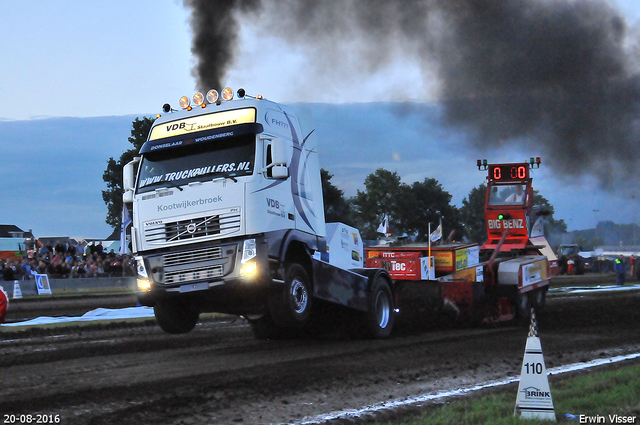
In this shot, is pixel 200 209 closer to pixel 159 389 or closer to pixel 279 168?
pixel 279 168

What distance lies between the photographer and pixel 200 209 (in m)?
9.93

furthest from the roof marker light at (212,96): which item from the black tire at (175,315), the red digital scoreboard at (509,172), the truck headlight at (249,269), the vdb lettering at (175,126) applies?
the red digital scoreboard at (509,172)

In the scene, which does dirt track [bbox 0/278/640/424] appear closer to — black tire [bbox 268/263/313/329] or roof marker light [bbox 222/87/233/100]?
black tire [bbox 268/263/313/329]

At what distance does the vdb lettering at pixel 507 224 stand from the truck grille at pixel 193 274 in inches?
403

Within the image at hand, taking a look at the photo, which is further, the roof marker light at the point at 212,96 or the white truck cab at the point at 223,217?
the roof marker light at the point at 212,96

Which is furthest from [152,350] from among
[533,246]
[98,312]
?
[533,246]

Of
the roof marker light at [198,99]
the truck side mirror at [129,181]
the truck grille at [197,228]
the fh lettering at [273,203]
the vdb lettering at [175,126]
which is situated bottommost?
the truck grille at [197,228]

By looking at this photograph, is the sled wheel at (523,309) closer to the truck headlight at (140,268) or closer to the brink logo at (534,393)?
the truck headlight at (140,268)

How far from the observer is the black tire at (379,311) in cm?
1208

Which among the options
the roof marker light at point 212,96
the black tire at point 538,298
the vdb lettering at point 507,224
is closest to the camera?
the roof marker light at point 212,96

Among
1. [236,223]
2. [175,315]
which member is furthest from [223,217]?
[175,315]

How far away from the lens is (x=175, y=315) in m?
10.7

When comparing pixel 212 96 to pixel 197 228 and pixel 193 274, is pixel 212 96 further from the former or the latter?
pixel 193 274

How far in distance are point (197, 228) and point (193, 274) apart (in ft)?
2.10
